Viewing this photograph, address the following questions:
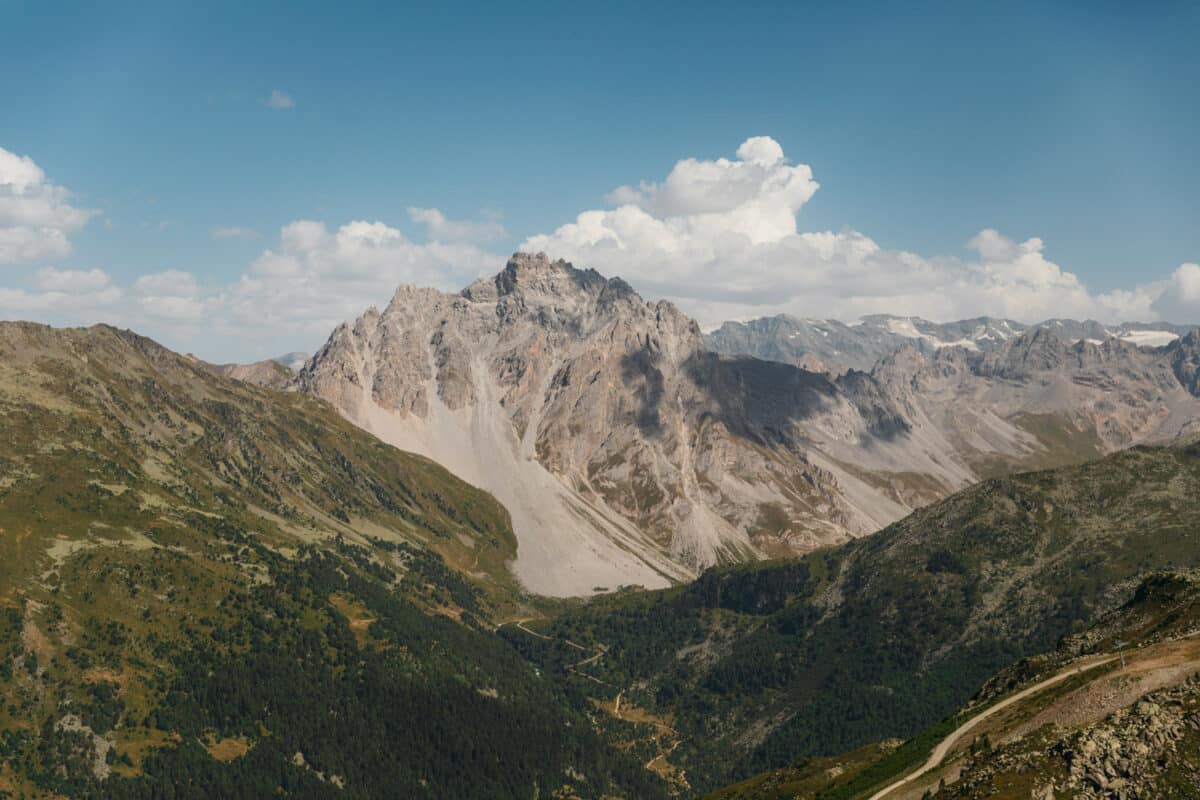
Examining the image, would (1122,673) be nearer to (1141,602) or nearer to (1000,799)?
(1000,799)

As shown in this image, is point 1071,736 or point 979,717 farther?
point 979,717

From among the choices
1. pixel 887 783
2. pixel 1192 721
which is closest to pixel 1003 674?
pixel 887 783

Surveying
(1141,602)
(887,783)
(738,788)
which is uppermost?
(1141,602)

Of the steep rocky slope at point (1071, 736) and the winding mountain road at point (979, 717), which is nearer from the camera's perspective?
the steep rocky slope at point (1071, 736)

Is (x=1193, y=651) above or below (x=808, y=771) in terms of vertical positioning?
above

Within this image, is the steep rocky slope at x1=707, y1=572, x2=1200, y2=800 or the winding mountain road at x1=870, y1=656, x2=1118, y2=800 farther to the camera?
the winding mountain road at x1=870, y1=656, x2=1118, y2=800

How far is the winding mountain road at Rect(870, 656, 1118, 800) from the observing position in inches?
4557

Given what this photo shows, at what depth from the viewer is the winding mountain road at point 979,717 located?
115750 millimetres

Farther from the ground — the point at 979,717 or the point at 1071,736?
the point at 1071,736

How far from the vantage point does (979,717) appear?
432ft

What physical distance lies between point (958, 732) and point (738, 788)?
6519 centimetres

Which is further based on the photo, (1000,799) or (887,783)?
(887,783)

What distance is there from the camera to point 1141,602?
180m

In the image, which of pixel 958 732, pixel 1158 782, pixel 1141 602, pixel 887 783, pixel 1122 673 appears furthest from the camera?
pixel 1141 602
